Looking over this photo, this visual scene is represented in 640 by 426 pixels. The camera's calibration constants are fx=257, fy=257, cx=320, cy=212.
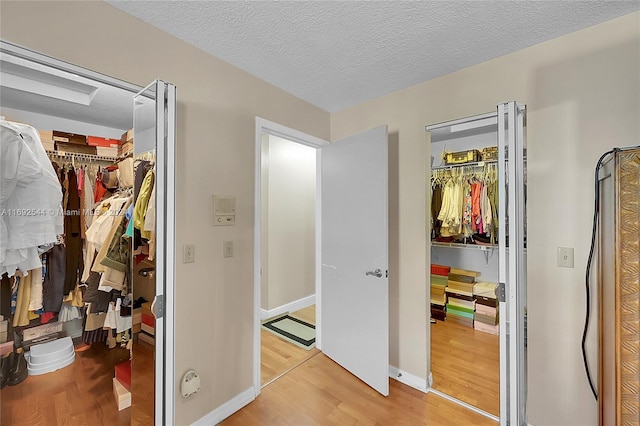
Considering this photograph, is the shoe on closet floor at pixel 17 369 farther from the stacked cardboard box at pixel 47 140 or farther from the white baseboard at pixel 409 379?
the white baseboard at pixel 409 379

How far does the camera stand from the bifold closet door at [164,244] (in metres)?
0.98

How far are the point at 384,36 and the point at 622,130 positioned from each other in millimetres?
1366

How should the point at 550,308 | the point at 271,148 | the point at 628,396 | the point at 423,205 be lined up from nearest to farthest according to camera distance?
the point at 628,396
the point at 550,308
the point at 423,205
the point at 271,148

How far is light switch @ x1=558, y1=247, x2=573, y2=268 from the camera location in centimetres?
150

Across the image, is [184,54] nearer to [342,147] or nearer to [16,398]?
[342,147]

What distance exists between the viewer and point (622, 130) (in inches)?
53.6

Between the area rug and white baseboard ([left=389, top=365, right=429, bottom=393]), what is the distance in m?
0.85

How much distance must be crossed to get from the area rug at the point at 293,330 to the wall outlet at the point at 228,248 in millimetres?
1464

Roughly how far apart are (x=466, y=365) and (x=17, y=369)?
9.97 ft

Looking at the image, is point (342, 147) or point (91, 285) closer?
point (91, 285)

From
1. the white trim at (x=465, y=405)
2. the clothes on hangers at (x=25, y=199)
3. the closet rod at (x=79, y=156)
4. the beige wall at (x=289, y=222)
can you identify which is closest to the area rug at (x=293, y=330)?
the beige wall at (x=289, y=222)

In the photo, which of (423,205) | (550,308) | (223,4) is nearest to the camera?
(223,4)

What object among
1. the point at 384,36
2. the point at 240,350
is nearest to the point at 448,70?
the point at 384,36

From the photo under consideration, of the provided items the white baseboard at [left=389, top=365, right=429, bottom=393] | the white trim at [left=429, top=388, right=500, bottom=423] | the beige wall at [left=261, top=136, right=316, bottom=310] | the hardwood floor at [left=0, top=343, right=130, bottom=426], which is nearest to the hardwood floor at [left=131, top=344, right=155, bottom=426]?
the hardwood floor at [left=0, top=343, right=130, bottom=426]
